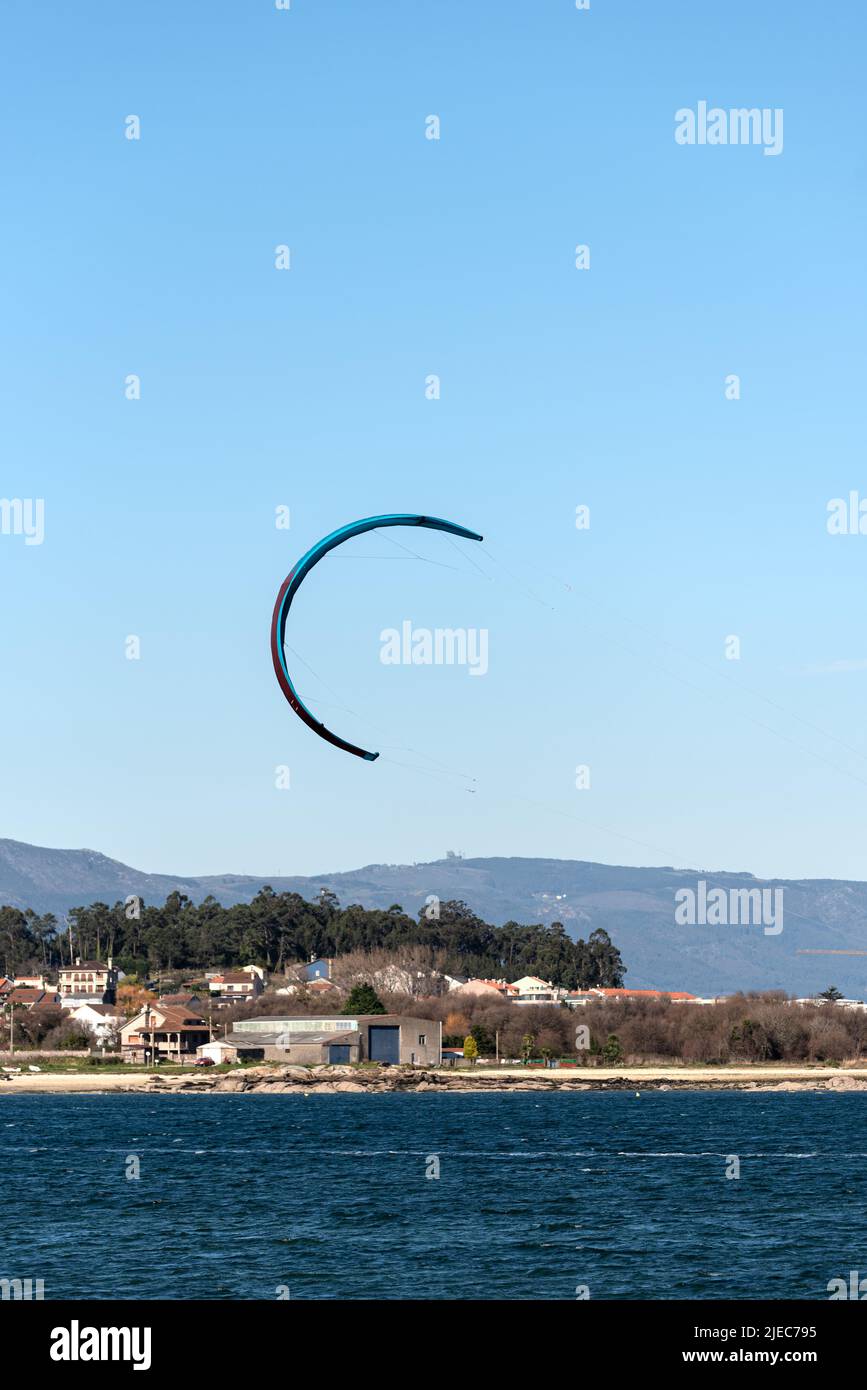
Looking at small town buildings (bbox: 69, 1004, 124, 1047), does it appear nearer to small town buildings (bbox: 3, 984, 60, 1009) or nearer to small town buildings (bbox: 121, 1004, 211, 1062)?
small town buildings (bbox: 3, 984, 60, 1009)

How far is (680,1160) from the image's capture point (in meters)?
67.8

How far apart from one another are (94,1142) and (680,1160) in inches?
1146

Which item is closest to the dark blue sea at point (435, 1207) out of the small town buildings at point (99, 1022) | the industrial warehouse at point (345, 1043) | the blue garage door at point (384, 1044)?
the industrial warehouse at point (345, 1043)

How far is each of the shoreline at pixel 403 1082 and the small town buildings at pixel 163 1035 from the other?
1301 cm

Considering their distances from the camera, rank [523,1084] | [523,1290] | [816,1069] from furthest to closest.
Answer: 1. [816,1069]
2. [523,1084]
3. [523,1290]

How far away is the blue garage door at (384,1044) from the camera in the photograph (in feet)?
460

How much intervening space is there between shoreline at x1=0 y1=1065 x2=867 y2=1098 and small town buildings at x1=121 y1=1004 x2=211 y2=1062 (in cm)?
1301

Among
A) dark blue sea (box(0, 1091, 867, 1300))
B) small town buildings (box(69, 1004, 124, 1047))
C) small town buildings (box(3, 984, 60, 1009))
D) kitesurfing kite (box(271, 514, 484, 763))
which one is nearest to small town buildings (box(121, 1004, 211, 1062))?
small town buildings (box(69, 1004, 124, 1047))

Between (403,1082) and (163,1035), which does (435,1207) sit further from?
(163,1035)

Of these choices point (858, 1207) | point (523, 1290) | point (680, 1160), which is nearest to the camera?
point (523, 1290)
